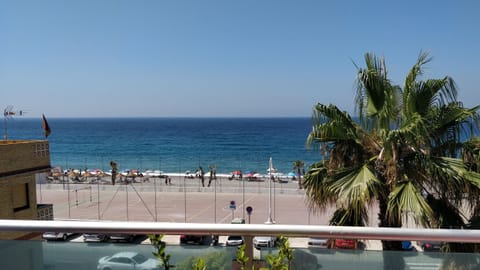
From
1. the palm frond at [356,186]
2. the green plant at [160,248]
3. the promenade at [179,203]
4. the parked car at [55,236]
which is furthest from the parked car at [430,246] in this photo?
the promenade at [179,203]

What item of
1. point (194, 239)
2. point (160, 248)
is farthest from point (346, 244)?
point (160, 248)

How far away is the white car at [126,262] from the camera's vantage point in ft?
7.10

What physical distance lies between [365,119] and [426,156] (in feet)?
4.20

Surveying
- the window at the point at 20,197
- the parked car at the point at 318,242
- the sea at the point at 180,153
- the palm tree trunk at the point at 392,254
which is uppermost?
the parked car at the point at 318,242

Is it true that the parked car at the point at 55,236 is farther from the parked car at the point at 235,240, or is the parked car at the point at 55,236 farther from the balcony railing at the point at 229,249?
the parked car at the point at 235,240

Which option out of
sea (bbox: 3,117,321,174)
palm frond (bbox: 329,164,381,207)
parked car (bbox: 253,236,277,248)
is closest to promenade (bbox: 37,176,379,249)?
palm frond (bbox: 329,164,381,207)

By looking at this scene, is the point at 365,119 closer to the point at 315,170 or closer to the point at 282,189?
the point at 315,170

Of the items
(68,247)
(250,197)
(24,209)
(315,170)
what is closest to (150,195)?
(250,197)

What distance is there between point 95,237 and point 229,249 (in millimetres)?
753

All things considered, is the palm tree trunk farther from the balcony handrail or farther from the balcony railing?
the balcony handrail

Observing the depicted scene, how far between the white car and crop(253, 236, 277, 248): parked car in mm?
574

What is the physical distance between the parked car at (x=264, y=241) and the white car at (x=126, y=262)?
1.88 ft

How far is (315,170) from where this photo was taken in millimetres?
6539

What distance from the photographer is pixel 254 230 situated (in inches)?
79.6
